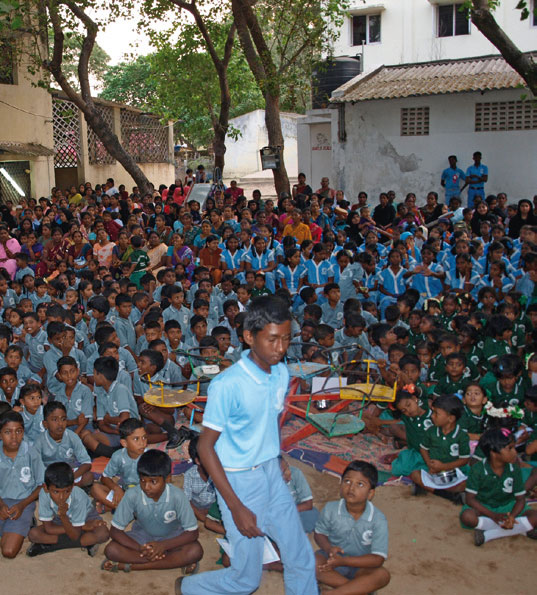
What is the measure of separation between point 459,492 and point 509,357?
1147 mm

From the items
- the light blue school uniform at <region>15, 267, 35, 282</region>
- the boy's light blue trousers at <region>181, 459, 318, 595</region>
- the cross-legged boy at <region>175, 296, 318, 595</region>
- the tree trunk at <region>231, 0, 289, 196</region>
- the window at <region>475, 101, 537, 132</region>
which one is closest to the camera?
the cross-legged boy at <region>175, 296, 318, 595</region>

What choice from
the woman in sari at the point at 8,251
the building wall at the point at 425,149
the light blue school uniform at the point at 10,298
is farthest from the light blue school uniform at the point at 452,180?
the light blue school uniform at the point at 10,298

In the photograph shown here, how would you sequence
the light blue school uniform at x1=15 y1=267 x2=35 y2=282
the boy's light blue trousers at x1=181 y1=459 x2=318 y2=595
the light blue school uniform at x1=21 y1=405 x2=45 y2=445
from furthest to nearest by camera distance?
1. the light blue school uniform at x1=15 y1=267 x2=35 y2=282
2. the light blue school uniform at x1=21 y1=405 x2=45 y2=445
3. the boy's light blue trousers at x1=181 y1=459 x2=318 y2=595

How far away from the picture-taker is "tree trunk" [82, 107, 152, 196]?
481 inches

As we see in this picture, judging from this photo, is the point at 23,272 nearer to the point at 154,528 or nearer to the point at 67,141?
the point at 154,528

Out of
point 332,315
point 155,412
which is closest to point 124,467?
point 155,412

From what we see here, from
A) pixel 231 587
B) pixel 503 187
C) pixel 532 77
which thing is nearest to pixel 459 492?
pixel 231 587

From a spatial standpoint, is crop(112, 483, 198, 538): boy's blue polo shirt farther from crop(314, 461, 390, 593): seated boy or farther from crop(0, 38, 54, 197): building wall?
crop(0, 38, 54, 197): building wall

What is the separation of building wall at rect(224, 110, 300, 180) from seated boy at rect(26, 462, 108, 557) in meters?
23.6

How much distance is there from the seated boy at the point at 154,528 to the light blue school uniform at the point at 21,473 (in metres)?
0.69

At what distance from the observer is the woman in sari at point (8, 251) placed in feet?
27.9

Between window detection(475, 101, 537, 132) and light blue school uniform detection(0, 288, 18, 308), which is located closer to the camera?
light blue school uniform detection(0, 288, 18, 308)

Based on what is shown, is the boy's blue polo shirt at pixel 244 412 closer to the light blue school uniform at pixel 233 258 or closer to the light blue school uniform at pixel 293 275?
the light blue school uniform at pixel 293 275

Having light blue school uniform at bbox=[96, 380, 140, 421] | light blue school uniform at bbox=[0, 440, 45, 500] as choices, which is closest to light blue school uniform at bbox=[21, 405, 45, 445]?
light blue school uniform at bbox=[0, 440, 45, 500]
